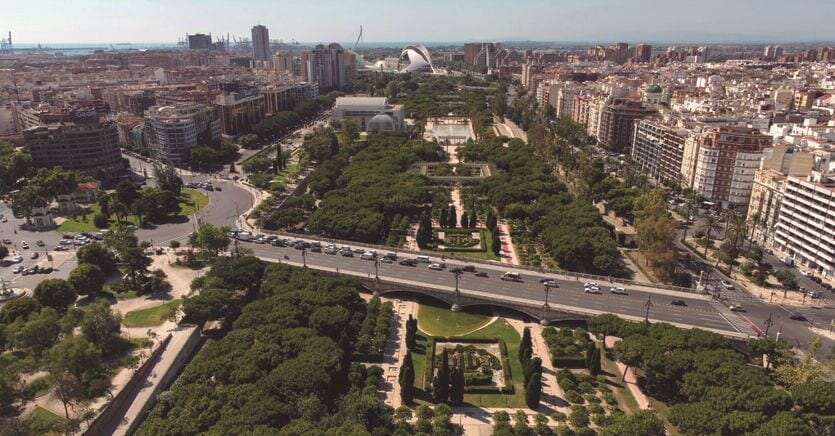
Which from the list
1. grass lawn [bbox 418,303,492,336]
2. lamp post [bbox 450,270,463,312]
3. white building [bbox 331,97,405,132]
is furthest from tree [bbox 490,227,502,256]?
white building [bbox 331,97,405,132]

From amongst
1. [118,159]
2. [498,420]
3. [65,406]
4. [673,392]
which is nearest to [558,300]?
[673,392]

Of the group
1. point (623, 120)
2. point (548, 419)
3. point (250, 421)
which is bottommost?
point (548, 419)

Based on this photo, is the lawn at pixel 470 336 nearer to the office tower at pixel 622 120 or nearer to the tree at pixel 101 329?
the tree at pixel 101 329

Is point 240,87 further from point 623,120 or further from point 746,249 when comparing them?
point 746,249

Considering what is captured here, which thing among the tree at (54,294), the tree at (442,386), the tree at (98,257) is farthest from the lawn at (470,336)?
the tree at (98,257)

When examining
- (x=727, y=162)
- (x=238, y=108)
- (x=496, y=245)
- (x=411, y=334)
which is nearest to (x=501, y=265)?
(x=496, y=245)

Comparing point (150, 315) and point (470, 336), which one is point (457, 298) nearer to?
point (470, 336)
